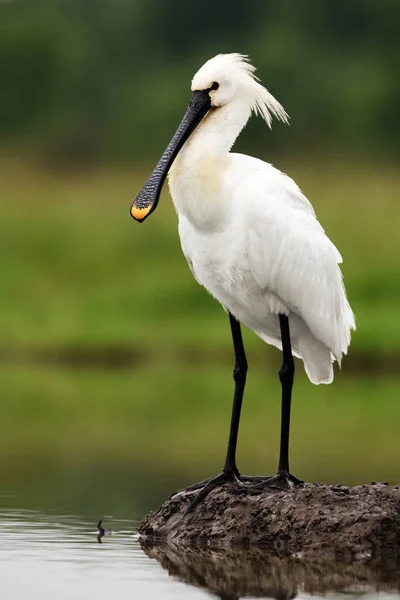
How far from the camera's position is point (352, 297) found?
26906mm

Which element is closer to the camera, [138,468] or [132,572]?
[132,572]

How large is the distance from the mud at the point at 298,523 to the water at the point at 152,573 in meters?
0.14

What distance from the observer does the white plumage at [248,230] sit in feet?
28.8

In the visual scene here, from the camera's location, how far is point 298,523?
8461 mm

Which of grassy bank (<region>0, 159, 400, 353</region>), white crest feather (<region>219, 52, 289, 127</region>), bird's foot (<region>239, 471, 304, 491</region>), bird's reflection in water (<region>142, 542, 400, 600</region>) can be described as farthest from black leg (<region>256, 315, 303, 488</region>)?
grassy bank (<region>0, 159, 400, 353</region>)

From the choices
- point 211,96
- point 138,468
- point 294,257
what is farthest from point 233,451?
point 138,468

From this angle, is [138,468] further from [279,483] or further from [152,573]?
[152,573]

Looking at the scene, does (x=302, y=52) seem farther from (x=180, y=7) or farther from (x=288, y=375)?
(x=288, y=375)

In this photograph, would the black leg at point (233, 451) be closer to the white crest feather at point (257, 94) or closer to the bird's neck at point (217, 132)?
the bird's neck at point (217, 132)

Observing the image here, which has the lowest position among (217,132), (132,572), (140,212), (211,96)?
(132,572)

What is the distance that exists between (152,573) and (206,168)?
222 cm

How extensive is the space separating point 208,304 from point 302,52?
53.3ft

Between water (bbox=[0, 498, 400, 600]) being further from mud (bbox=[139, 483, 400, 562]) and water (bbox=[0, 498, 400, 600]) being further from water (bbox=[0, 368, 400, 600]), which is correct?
mud (bbox=[139, 483, 400, 562])

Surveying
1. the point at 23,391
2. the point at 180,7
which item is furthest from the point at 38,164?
the point at 23,391
